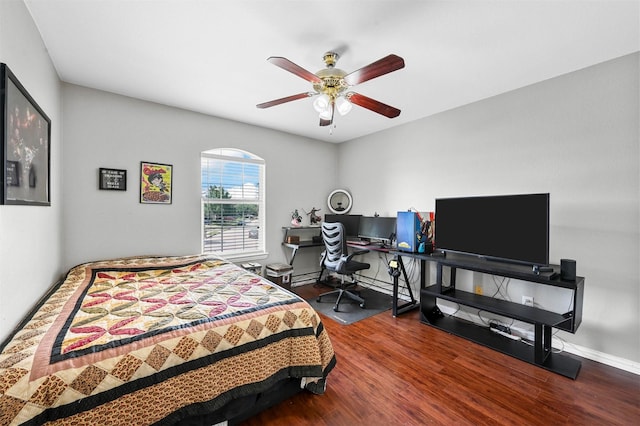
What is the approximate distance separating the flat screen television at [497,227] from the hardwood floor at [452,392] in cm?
91

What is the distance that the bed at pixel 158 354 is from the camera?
41.9 inches

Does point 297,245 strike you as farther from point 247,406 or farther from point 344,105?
point 247,406

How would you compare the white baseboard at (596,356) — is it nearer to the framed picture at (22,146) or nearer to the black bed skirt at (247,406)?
the black bed skirt at (247,406)

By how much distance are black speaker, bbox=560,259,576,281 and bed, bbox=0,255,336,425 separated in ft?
6.29

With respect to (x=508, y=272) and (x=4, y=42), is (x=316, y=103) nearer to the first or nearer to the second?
(x=4, y=42)

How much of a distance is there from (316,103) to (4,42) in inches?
68.0

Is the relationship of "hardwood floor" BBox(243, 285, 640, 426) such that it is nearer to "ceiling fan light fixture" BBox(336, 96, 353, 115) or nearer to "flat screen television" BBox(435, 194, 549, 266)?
"flat screen television" BBox(435, 194, 549, 266)

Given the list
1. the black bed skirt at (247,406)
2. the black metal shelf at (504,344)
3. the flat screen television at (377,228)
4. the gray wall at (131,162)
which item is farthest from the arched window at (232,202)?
the black metal shelf at (504,344)

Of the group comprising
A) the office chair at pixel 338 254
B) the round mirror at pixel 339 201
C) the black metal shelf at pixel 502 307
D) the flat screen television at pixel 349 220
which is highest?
the round mirror at pixel 339 201

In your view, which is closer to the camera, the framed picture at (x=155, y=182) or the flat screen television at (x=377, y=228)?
the framed picture at (x=155, y=182)

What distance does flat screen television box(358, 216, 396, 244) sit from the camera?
12.4 feet

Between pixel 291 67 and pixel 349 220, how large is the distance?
294 cm

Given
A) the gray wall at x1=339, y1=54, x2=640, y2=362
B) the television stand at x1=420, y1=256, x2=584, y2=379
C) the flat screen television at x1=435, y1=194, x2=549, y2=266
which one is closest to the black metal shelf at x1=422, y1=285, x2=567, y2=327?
the television stand at x1=420, y1=256, x2=584, y2=379

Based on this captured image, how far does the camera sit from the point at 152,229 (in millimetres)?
3055
